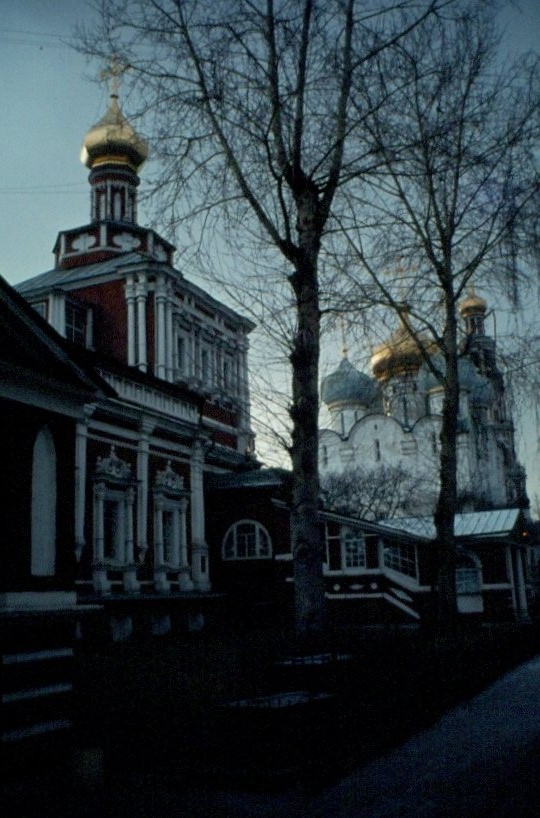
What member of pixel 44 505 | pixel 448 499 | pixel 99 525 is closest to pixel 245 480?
pixel 99 525

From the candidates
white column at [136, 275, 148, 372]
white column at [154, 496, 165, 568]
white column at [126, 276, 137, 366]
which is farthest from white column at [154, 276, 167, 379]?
white column at [154, 496, 165, 568]

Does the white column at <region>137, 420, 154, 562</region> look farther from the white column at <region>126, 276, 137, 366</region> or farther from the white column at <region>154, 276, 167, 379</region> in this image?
the white column at <region>126, 276, 137, 366</region>

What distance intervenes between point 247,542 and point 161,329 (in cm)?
787

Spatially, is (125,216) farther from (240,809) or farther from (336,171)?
(240,809)

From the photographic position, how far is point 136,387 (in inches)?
877

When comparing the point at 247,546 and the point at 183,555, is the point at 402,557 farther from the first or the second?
the point at 183,555

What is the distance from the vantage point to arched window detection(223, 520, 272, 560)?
25.3 metres

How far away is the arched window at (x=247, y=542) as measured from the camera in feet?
82.8

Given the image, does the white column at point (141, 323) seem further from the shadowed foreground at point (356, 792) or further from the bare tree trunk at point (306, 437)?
the shadowed foreground at point (356, 792)

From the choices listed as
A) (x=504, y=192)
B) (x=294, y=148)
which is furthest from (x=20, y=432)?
(x=504, y=192)

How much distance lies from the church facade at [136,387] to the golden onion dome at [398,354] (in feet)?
10.1

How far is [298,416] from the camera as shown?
1004 cm

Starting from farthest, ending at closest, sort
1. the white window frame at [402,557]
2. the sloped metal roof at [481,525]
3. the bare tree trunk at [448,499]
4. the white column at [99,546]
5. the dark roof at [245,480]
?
1. the white window frame at [402,557]
2. the sloped metal roof at [481,525]
3. the dark roof at [245,480]
4. the white column at [99,546]
5. the bare tree trunk at [448,499]

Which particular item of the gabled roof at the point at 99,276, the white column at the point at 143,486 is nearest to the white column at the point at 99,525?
the white column at the point at 143,486
